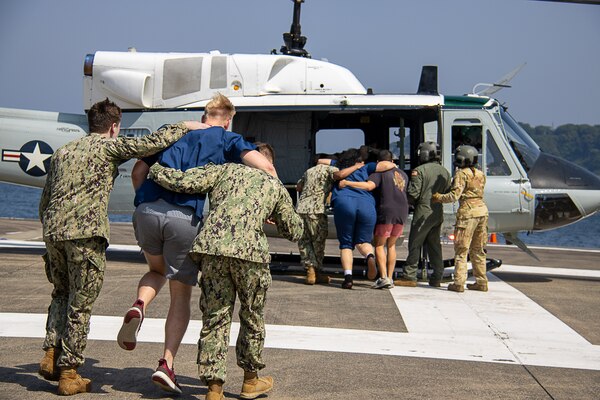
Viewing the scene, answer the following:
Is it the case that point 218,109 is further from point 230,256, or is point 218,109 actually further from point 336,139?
point 336,139

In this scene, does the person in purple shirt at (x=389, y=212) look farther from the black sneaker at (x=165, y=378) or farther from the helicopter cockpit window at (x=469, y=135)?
the black sneaker at (x=165, y=378)

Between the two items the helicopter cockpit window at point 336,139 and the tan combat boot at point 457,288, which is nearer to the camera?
the tan combat boot at point 457,288

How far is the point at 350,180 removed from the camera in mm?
11422

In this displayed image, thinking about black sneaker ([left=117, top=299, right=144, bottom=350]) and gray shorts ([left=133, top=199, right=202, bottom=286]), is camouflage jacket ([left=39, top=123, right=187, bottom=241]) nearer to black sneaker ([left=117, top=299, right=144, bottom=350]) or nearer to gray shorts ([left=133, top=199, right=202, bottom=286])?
gray shorts ([left=133, top=199, right=202, bottom=286])

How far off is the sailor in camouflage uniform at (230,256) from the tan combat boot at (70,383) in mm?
801

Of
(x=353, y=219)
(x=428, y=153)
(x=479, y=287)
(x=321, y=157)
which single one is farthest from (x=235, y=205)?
(x=321, y=157)

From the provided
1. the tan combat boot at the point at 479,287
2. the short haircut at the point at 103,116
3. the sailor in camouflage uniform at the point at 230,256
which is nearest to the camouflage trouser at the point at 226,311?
the sailor in camouflage uniform at the point at 230,256

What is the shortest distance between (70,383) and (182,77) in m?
8.03

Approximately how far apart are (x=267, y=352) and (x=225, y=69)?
683cm

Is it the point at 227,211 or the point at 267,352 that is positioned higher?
the point at 227,211

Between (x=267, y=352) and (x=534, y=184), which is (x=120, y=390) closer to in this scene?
(x=267, y=352)

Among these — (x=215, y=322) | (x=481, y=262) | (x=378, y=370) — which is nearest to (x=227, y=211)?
(x=215, y=322)

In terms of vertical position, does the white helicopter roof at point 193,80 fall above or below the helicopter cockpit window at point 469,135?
above

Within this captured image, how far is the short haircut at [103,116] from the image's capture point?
19.8 ft
